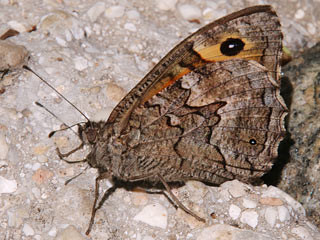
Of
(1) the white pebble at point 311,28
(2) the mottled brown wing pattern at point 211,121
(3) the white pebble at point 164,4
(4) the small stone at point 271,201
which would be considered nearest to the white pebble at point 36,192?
(2) the mottled brown wing pattern at point 211,121

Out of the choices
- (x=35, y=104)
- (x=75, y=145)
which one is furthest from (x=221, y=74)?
(x=35, y=104)

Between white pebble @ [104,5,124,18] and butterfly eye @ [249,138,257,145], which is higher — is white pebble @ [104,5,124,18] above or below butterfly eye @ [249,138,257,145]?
below

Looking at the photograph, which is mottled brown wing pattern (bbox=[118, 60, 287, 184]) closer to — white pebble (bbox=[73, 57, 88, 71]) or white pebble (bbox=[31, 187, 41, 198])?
white pebble (bbox=[31, 187, 41, 198])

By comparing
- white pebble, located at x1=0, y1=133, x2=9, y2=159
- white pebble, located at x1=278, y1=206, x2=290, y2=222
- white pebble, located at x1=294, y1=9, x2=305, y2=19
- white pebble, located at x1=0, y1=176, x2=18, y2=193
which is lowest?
white pebble, located at x1=0, y1=176, x2=18, y2=193

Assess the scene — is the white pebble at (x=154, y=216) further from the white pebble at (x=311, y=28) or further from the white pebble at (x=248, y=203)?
the white pebble at (x=311, y=28)

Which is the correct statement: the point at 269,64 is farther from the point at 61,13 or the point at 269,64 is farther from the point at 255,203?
the point at 61,13

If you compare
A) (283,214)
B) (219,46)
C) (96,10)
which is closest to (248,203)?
(283,214)

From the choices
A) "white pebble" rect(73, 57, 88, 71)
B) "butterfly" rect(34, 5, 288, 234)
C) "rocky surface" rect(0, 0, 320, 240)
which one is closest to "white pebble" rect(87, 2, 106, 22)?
"rocky surface" rect(0, 0, 320, 240)
